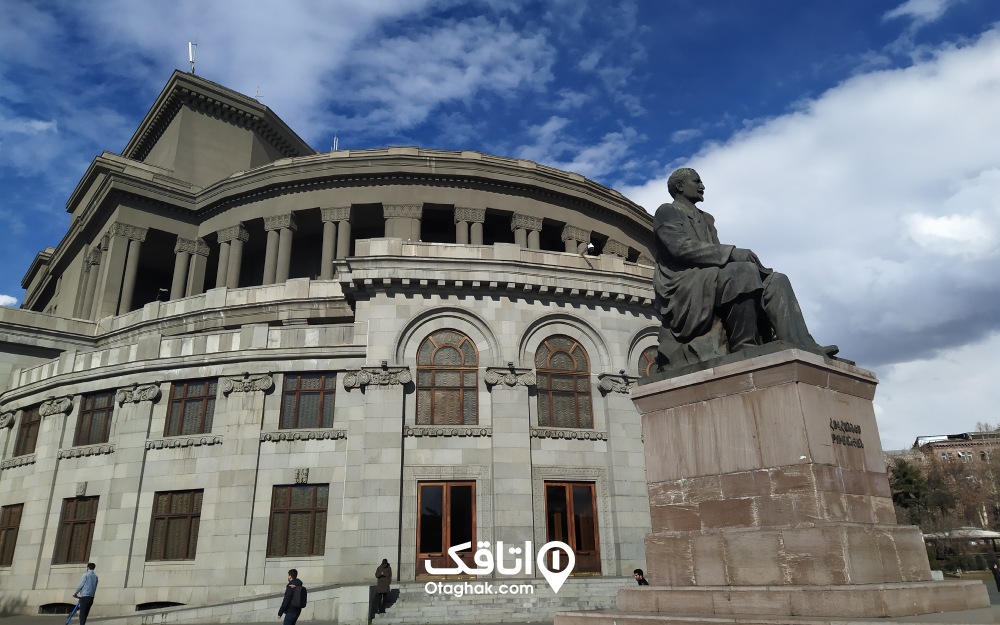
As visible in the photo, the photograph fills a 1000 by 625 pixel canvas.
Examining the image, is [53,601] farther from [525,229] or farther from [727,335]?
[525,229]

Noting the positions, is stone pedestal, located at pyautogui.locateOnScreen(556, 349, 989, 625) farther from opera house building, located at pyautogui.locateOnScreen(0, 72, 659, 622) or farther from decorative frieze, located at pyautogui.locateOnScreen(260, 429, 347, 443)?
decorative frieze, located at pyautogui.locateOnScreen(260, 429, 347, 443)

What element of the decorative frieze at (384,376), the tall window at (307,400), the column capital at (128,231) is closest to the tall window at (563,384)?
the decorative frieze at (384,376)

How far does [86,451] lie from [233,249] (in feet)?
66.2

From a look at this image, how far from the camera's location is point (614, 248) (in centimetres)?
4675

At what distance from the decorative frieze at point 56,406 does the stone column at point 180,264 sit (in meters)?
16.4

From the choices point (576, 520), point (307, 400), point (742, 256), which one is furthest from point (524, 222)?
point (742, 256)

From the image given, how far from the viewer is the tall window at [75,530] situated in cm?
2503

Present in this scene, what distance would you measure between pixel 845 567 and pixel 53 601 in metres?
27.2

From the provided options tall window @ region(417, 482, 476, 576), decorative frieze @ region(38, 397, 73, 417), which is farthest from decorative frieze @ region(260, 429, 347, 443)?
decorative frieze @ region(38, 397, 73, 417)

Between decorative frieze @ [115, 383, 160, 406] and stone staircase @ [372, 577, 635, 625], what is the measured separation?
477 inches

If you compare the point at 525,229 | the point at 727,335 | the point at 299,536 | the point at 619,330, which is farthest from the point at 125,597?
the point at 525,229

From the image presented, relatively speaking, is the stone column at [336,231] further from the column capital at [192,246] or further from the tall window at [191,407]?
the tall window at [191,407]

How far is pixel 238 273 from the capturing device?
144ft

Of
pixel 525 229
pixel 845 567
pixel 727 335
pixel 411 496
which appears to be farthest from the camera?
pixel 525 229
